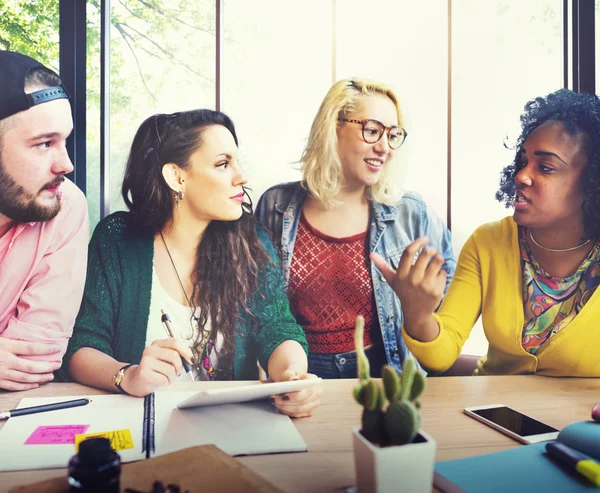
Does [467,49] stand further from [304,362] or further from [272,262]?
[304,362]

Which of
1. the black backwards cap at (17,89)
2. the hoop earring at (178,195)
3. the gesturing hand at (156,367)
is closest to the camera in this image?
the gesturing hand at (156,367)

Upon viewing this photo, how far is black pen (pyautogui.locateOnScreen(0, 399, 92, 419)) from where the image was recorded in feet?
3.44

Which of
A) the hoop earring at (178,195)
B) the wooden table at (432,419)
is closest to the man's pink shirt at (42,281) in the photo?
the wooden table at (432,419)

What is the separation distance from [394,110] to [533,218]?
520mm

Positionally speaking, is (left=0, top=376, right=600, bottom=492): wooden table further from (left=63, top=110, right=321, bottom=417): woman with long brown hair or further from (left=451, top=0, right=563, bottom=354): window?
(left=451, top=0, right=563, bottom=354): window

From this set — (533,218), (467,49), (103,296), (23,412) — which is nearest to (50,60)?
(103,296)

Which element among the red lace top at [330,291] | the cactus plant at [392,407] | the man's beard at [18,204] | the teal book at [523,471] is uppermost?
the man's beard at [18,204]

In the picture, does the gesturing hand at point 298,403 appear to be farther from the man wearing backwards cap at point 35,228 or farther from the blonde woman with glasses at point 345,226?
the man wearing backwards cap at point 35,228

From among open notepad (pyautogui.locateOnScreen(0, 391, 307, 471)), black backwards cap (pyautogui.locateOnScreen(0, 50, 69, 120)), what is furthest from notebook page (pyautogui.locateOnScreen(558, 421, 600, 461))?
black backwards cap (pyautogui.locateOnScreen(0, 50, 69, 120))

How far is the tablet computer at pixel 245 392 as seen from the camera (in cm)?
98

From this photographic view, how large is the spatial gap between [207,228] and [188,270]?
12cm

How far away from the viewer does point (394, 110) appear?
1.56 meters

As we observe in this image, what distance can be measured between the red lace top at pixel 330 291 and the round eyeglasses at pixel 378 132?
294mm

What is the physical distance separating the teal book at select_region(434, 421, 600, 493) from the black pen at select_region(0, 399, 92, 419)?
28.1 inches
